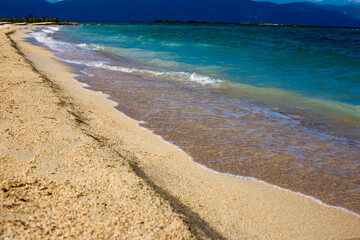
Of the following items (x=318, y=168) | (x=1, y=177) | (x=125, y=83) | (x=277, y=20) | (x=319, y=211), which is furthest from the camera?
(x=277, y=20)

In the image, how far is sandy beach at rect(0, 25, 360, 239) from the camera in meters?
1.99

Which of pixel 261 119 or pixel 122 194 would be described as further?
pixel 261 119

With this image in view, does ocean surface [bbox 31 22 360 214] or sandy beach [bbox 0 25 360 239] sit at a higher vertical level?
sandy beach [bbox 0 25 360 239]

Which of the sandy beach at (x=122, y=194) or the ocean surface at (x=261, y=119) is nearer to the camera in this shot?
the sandy beach at (x=122, y=194)

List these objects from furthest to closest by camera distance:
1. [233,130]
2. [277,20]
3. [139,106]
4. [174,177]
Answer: [277,20] → [139,106] → [233,130] → [174,177]

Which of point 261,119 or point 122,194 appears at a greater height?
point 122,194

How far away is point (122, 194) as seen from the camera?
7.82 ft

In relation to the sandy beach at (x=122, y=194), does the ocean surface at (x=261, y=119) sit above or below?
below

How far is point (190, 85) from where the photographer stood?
9250mm

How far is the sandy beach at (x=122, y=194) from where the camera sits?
199cm

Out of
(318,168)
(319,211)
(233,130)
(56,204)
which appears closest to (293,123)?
(233,130)

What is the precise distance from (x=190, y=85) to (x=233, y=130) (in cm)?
436

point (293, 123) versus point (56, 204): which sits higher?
point (56, 204)

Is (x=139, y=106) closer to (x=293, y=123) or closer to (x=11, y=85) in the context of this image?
(x=11, y=85)
